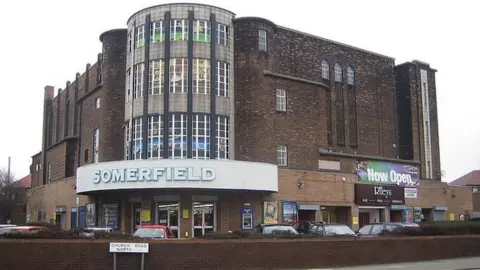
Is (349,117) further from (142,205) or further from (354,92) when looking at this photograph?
(142,205)

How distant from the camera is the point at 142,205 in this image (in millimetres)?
34406

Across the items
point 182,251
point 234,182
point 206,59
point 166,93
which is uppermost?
point 206,59

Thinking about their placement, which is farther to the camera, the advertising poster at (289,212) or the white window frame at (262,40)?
the white window frame at (262,40)

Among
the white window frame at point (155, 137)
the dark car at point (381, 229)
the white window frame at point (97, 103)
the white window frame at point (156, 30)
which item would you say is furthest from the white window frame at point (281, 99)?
the white window frame at point (97, 103)

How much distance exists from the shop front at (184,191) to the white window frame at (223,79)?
6.18m

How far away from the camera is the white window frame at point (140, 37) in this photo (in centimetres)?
3788

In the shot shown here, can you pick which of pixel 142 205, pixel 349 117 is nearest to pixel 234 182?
pixel 142 205

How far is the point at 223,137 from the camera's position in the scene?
3712 cm

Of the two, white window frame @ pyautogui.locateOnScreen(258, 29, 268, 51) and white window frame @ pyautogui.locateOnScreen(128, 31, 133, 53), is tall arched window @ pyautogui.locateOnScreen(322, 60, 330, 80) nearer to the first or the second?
white window frame @ pyautogui.locateOnScreen(258, 29, 268, 51)

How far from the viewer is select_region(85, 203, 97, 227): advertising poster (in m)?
38.8

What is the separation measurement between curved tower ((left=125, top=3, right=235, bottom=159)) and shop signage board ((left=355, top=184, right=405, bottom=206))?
1049 cm

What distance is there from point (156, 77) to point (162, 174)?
7.93m

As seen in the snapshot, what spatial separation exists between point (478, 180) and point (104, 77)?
75617mm

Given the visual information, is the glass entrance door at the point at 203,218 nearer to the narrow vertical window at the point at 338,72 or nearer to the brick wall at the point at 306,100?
the brick wall at the point at 306,100
